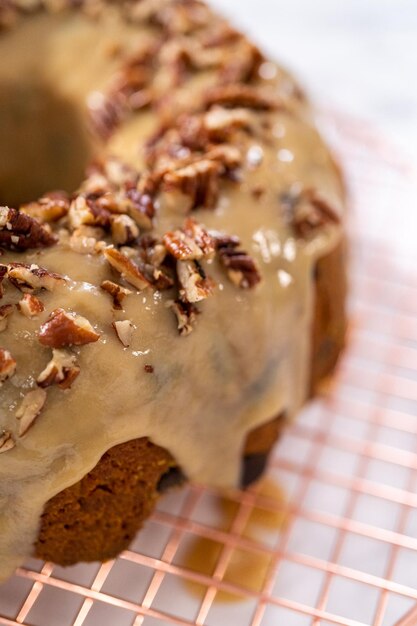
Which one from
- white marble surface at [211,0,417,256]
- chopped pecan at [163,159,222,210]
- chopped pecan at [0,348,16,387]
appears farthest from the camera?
white marble surface at [211,0,417,256]

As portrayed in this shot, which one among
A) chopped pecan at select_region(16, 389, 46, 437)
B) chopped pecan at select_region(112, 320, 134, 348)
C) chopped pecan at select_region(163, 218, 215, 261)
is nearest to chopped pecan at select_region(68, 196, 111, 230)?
chopped pecan at select_region(163, 218, 215, 261)

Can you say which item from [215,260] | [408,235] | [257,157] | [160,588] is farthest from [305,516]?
[408,235]

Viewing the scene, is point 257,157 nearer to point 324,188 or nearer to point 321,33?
point 324,188

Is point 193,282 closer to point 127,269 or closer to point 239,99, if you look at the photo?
point 127,269

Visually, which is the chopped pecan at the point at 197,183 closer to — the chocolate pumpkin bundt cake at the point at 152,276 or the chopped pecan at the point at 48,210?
the chocolate pumpkin bundt cake at the point at 152,276

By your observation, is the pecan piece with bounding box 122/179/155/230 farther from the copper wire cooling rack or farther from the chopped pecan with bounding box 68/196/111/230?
the copper wire cooling rack

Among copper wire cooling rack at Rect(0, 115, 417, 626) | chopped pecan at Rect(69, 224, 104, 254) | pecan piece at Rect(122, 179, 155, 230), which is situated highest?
chopped pecan at Rect(69, 224, 104, 254)

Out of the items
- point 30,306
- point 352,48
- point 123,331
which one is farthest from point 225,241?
point 352,48
